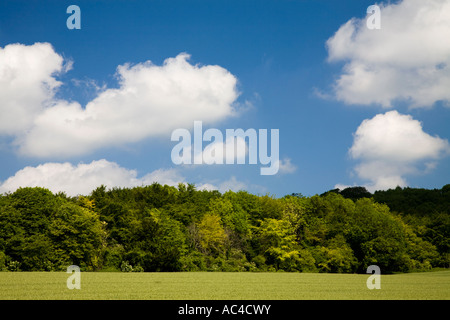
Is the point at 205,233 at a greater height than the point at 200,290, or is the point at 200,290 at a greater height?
the point at 205,233

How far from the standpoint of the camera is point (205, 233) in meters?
77.1

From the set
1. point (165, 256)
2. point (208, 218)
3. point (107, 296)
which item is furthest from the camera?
point (208, 218)

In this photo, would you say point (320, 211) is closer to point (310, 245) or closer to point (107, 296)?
point (310, 245)

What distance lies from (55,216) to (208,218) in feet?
87.8

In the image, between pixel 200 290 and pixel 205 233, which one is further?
pixel 205 233

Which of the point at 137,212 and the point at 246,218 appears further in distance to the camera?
the point at 246,218

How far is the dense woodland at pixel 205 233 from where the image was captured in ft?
211

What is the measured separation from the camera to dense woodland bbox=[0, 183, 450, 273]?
6419cm

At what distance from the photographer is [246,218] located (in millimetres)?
86250

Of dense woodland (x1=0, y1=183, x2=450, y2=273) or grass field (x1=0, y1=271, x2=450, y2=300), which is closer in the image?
grass field (x1=0, y1=271, x2=450, y2=300)
